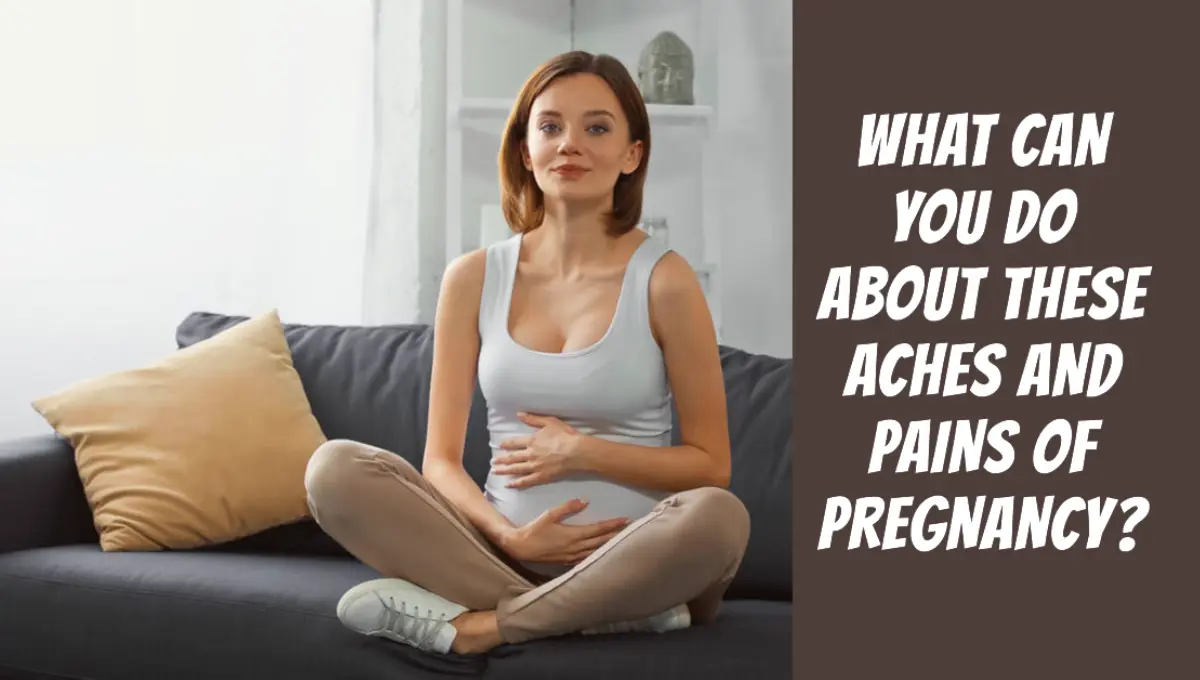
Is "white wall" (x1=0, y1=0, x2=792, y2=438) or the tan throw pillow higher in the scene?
"white wall" (x1=0, y1=0, x2=792, y2=438)

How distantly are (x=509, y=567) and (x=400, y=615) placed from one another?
17 cm

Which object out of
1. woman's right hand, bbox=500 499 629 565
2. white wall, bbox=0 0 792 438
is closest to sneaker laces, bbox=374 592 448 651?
woman's right hand, bbox=500 499 629 565

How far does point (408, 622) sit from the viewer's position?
182cm

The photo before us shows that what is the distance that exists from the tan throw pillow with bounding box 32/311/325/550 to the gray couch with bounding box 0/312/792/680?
54 millimetres

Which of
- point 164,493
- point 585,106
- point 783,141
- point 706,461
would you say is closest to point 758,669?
point 706,461

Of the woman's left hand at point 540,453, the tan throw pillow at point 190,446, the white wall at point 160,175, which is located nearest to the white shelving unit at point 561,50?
the white wall at point 160,175

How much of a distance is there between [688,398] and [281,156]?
5.08ft

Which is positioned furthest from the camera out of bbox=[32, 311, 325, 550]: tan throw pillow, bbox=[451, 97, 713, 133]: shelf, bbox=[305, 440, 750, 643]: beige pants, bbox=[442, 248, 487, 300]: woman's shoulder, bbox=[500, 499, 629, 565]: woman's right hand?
bbox=[451, 97, 713, 133]: shelf

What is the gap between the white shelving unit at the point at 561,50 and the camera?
3.11 metres

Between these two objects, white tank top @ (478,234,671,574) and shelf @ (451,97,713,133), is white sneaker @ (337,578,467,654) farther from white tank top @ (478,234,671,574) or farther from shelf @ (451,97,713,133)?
shelf @ (451,97,713,133)

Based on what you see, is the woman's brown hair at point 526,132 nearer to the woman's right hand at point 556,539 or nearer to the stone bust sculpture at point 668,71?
the woman's right hand at point 556,539

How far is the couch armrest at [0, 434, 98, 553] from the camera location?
2.32 m

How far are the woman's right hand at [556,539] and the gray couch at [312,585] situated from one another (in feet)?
0.43

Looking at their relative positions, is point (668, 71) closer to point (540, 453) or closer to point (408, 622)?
point (540, 453)
